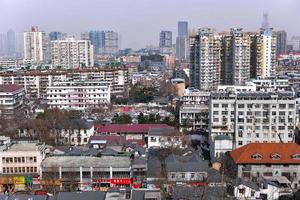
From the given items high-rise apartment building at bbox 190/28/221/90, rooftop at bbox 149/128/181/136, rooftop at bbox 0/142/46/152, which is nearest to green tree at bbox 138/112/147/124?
rooftop at bbox 149/128/181/136

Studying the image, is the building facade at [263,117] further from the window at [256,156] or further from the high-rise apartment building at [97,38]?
the high-rise apartment building at [97,38]

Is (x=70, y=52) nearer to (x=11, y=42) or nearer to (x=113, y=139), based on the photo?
(x=113, y=139)

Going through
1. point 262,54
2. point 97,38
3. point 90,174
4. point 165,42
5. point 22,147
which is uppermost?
point 97,38

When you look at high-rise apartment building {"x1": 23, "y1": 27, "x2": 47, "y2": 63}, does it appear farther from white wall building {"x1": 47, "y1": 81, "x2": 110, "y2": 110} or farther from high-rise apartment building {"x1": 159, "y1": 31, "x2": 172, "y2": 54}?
high-rise apartment building {"x1": 159, "y1": 31, "x2": 172, "y2": 54}

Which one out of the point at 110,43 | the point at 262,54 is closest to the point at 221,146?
the point at 262,54

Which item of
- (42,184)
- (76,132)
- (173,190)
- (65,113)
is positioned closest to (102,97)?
(65,113)

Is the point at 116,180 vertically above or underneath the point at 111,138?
underneath
